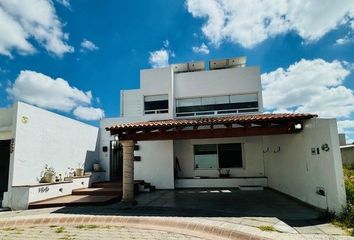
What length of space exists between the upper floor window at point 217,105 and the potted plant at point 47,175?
28.5 feet

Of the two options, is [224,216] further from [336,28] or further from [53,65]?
[53,65]

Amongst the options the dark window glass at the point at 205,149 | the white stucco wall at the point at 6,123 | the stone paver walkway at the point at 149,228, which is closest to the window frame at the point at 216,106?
the dark window glass at the point at 205,149

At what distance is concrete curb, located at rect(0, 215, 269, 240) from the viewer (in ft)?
20.8

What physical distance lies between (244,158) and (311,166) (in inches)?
256

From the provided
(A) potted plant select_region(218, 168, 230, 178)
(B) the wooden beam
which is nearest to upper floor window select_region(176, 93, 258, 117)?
(A) potted plant select_region(218, 168, 230, 178)

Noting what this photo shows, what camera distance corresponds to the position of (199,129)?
10.4 m

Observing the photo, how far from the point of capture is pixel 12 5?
8.73m

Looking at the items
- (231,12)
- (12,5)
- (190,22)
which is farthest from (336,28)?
(12,5)

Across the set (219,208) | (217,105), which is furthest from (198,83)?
(219,208)

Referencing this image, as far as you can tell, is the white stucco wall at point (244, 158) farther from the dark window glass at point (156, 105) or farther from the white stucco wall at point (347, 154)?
the white stucco wall at point (347, 154)

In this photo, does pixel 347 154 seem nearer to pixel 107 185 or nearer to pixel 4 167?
pixel 107 185

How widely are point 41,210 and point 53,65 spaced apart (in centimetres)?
919

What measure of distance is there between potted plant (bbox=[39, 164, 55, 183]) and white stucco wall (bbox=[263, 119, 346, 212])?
11298 mm

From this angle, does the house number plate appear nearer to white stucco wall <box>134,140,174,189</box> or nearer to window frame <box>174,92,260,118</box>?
white stucco wall <box>134,140,174,189</box>
